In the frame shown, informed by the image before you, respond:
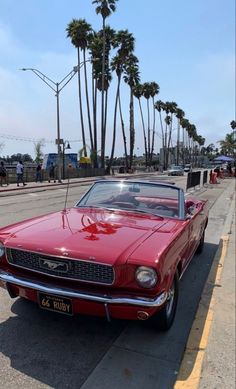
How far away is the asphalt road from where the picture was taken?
3.21 meters

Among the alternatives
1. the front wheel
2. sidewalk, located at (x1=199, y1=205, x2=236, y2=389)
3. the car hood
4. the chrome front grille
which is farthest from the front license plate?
sidewalk, located at (x1=199, y1=205, x2=236, y2=389)

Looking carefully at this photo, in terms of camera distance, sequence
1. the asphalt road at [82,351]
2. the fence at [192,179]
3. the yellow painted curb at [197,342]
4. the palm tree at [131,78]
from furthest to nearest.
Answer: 1. the palm tree at [131,78]
2. the fence at [192,179]
3. the yellow painted curb at [197,342]
4. the asphalt road at [82,351]

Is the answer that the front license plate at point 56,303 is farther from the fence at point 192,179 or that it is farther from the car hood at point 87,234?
the fence at point 192,179

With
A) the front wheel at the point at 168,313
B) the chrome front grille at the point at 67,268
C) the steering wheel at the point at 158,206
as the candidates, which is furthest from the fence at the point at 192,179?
the chrome front grille at the point at 67,268

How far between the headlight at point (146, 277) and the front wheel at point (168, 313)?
20.8 inches

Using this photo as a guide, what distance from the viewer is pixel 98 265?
138 inches

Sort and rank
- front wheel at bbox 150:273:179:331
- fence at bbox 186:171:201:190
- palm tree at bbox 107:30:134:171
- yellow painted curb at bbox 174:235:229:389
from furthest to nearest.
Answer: palm tree at bbox 107:30:134:171 < fence at bbox 186:171:201:190 < front wheel at bbox 150:273:179:331 < yellow painted curb at bbox 174:235:229:389

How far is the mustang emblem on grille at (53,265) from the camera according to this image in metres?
3.60

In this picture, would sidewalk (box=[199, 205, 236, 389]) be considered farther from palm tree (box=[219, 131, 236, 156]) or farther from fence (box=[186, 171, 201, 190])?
palm tree (box=[219, 131, 236, 156])

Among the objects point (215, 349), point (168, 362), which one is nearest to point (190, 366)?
point (168, 362)

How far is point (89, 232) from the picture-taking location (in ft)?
13.4

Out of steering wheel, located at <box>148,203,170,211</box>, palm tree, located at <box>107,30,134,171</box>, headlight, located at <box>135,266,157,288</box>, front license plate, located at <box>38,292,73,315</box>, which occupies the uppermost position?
palm tree, located at <box>107,30,134,171</box>

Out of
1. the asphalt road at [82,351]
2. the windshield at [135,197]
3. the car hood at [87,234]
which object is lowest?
the asphalt road at [82,351]

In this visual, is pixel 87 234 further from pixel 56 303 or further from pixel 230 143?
pixel 230 143
